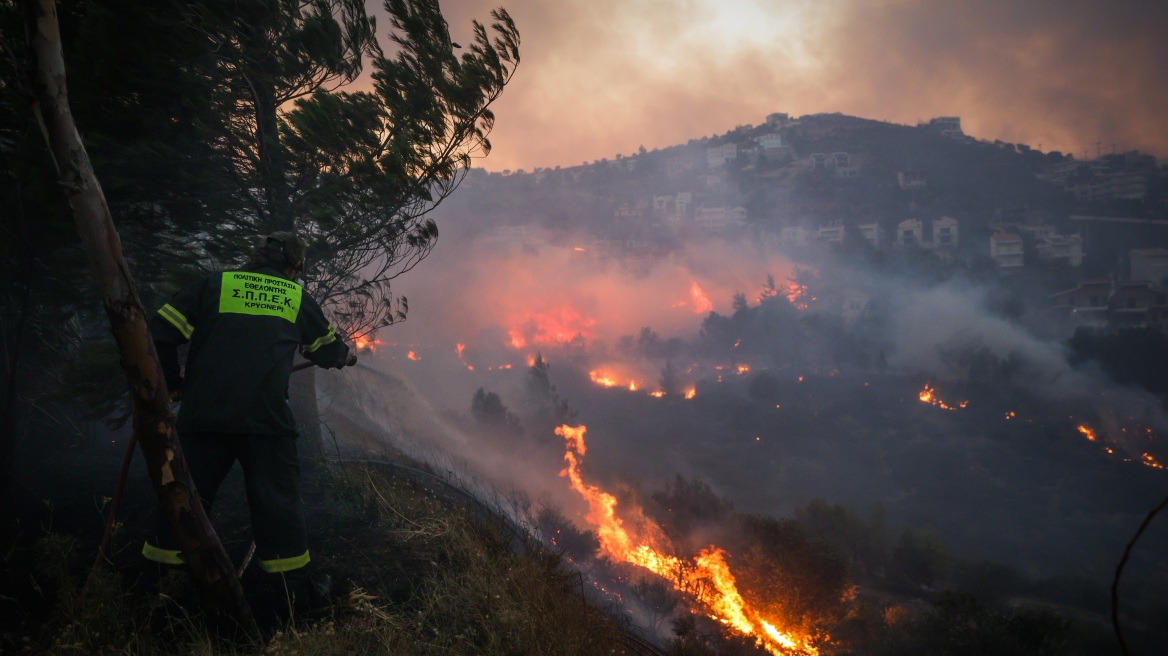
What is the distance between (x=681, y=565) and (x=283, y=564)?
103 ft

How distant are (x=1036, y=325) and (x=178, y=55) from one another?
8859cm

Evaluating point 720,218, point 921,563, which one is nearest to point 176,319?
point 921,563

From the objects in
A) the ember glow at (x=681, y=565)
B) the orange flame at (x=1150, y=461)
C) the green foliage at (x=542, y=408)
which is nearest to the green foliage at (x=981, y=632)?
the ember glow at (x=681, y=565)

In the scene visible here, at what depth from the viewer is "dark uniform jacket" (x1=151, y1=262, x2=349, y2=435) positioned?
3045mm

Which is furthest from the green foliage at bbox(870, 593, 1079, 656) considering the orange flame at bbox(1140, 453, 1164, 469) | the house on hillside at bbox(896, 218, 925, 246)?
the house on hillside at bbox(896, 218, 925, 246)

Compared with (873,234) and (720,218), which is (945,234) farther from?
(720,218)

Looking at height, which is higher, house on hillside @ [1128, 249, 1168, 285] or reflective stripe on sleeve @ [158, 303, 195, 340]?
house on hillside @ [1128, 249, 1168, 285]

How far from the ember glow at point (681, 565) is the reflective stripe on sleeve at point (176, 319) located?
25387 mm

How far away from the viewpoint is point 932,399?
60312 mm

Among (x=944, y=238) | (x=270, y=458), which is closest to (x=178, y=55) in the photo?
(x=270, y=458)

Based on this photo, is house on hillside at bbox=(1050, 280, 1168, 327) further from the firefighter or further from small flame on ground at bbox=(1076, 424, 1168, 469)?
the firefighter

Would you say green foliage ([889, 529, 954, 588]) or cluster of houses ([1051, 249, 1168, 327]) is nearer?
green foliage ([889, 529, 954, 588])

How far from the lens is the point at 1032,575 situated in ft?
104

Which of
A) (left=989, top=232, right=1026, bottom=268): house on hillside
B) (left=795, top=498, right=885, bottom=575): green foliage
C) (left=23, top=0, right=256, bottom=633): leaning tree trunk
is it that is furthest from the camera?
(left=989, top=232, right=1026, bottom=268): house on hillside
